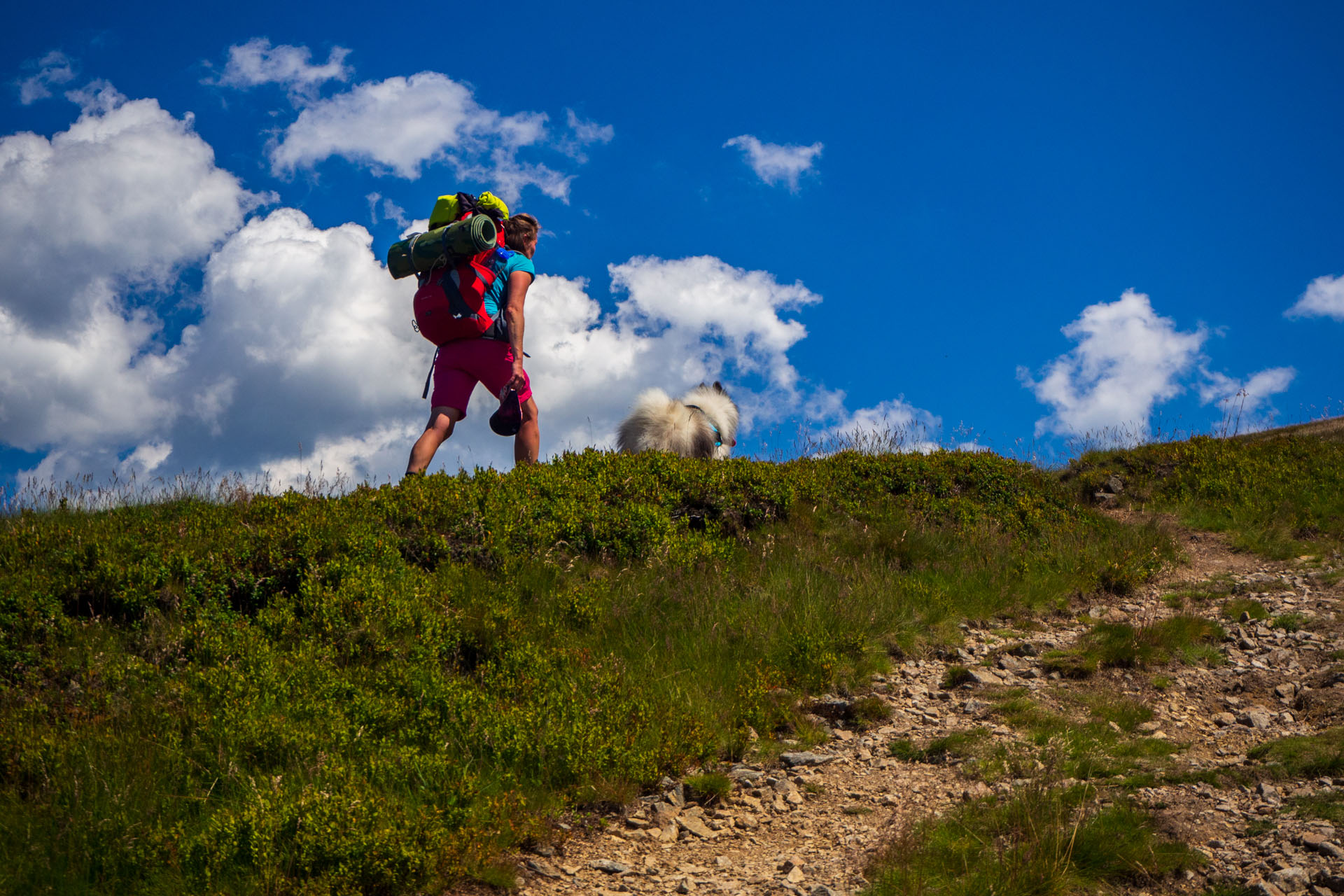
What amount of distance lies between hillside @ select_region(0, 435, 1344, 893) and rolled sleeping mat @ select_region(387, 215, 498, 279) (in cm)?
227

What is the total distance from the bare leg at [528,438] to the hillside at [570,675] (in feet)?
1.34

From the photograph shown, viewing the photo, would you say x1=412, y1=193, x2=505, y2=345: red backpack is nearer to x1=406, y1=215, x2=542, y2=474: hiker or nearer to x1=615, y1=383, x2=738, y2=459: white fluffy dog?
x1=406, y1=215, x2=542, y2=474: hiker

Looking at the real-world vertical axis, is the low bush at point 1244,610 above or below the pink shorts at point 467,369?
below

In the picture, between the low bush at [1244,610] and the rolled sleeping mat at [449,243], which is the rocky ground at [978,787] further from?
the rolled sleeping mat at [449,243]

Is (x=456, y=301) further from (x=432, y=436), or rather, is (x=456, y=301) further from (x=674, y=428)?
(x=674, y=428)

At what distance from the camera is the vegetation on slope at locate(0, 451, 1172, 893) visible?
3793 mm

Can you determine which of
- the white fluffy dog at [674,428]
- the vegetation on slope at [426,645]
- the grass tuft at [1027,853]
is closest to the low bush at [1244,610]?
the vegetation on slope at [426,645]

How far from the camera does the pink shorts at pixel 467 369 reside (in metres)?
8.37

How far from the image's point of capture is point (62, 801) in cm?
398

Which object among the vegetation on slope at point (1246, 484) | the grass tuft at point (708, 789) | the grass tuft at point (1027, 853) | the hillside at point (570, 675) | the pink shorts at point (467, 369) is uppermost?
the pink shorts at point (467, 369)

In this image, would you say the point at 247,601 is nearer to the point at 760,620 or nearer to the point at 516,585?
the point at 516,585

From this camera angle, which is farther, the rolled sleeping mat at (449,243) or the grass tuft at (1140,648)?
the rolled sleeping mat at (449,243)

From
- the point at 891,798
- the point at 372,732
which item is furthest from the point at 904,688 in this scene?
the point at 372,732

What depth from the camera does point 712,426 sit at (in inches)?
461
